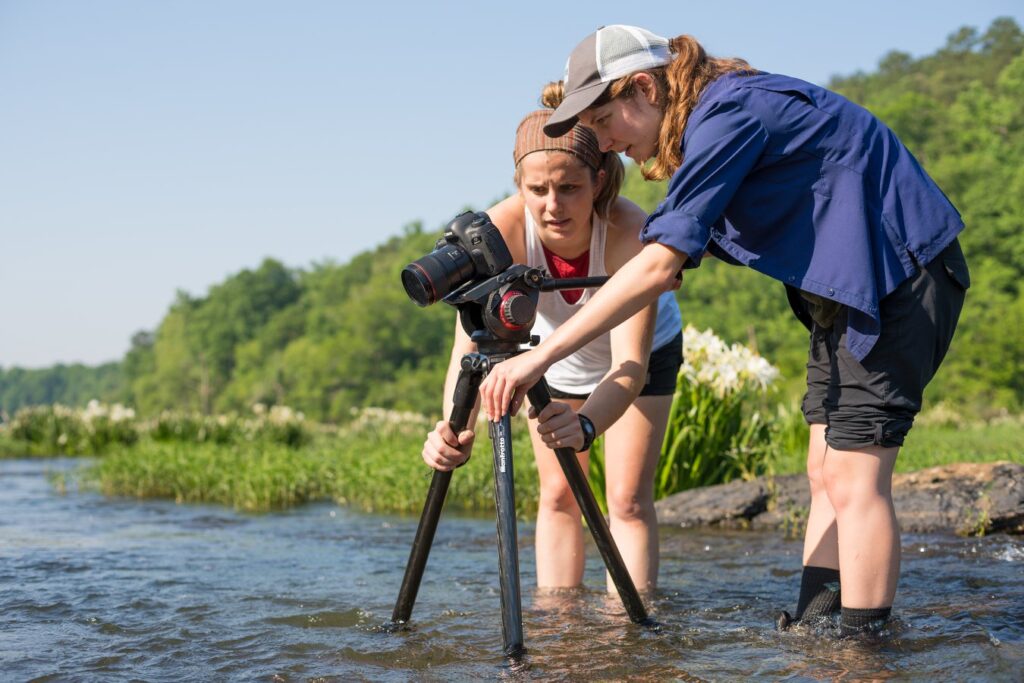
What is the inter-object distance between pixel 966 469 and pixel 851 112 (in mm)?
3829

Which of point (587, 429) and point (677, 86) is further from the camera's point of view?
point (587, 429)

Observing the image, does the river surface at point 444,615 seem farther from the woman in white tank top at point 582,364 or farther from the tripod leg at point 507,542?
the woman in white tank top at point 582,364

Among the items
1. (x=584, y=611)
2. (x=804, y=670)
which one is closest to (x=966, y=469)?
(x=584, y=611)

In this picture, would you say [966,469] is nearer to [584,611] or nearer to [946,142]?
Answer: [584,611]

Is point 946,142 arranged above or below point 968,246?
above

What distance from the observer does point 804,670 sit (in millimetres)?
2896

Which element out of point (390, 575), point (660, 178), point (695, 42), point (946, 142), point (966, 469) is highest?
point (946, 142)

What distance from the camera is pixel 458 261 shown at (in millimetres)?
2855

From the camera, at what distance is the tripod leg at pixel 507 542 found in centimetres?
279

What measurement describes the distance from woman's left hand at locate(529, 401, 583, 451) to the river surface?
68 centimetres

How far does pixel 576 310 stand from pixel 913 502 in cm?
315

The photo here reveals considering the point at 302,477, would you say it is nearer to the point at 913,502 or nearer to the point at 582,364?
the point at 913,502

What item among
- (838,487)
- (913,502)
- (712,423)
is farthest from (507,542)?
(712,423)

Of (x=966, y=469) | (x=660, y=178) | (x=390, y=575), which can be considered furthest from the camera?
(x=966, y=469)
